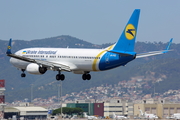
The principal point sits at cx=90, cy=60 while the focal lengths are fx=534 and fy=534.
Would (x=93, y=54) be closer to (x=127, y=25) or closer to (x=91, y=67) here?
(x=91, y=67)

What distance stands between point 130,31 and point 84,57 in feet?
28.9

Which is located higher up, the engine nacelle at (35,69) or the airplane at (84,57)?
the airplane at (84,57)

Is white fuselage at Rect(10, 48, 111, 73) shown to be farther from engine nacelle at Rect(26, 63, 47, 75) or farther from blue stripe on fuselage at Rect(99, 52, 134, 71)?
engine nacelle at Rect(26, 63, 47, 75)

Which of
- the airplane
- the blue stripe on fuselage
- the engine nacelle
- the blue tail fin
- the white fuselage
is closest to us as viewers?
the blue tail fin

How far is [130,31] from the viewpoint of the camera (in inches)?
3191

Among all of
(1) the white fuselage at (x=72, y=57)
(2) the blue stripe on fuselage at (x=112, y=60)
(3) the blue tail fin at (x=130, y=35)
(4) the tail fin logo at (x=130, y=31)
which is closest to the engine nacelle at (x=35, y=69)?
(1) the white fuselage at (x=72, y=57)

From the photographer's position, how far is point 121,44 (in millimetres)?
82062

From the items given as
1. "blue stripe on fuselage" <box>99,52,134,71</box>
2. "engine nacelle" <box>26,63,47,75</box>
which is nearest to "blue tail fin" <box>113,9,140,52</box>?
"blue stripe on fuselage" <box>99,52,134,71</box>

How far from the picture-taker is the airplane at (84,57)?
81312 mm

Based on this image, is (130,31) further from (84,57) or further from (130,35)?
(84,57)

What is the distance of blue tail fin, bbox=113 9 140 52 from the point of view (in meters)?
80.9

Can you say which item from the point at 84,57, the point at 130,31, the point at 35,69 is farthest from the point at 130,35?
the point at 35,69

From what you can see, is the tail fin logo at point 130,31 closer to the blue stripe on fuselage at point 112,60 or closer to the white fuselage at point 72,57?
the blue stripe on fuselage at point 112,60

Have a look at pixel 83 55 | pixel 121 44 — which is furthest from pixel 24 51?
pixel 121 44
